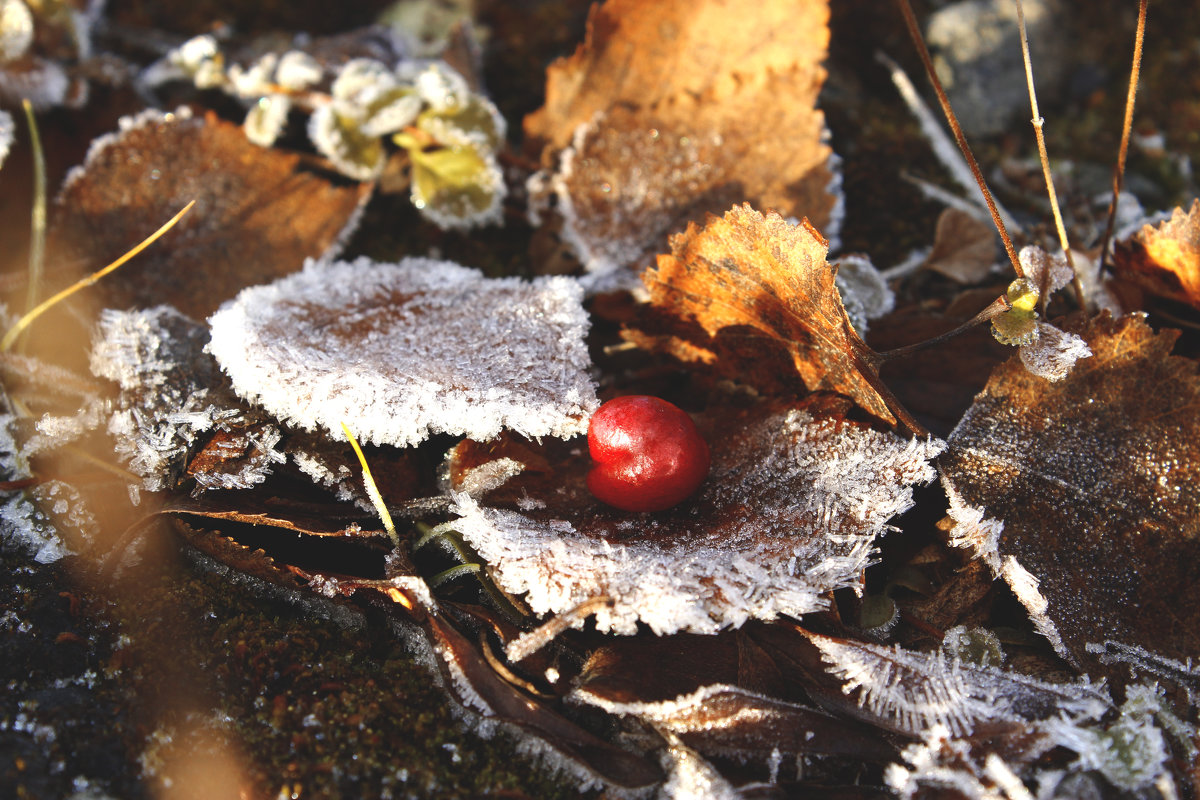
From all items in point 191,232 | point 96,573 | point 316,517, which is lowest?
point 96,573

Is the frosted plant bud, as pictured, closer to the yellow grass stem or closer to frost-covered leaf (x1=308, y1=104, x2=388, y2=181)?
frost-covered leaf (x1=308, y1=104, x2=388, y2=181)

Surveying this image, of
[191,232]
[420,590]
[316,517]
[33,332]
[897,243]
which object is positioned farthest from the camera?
[897,243]

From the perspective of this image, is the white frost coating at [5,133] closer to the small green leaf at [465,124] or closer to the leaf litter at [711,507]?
the leaf litter at [711,507]

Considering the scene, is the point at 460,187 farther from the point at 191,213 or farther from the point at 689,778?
the point at 689,778

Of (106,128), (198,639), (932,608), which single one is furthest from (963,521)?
(106,128)

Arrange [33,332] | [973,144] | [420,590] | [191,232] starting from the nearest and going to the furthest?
[420,590] → [33,332] → [191,232] → [973,144]

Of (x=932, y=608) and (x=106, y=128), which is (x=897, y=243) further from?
(x=106, y=128)

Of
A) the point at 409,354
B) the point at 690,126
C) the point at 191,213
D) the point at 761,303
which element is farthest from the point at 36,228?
the point at 761,303
